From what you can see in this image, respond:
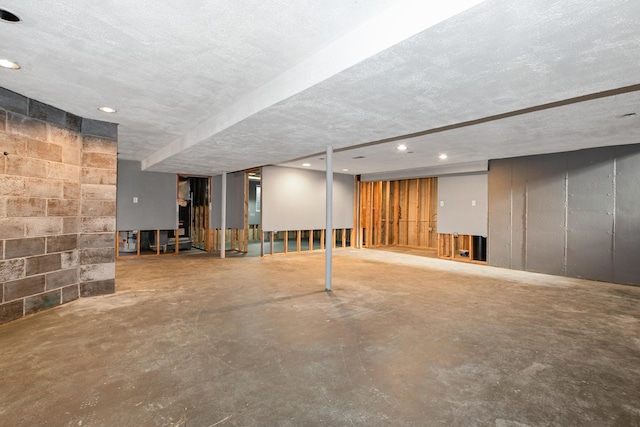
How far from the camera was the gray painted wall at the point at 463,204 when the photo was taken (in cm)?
711

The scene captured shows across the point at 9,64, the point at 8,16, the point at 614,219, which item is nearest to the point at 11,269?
the point at 9,64

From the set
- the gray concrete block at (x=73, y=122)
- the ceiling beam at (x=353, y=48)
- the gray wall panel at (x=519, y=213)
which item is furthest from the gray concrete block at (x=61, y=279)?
the gray wall panel at (x=519, y=213)

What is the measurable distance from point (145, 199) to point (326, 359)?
7330mm

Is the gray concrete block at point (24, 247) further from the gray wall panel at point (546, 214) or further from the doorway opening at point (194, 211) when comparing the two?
the gray wall panel at point (546, 214)

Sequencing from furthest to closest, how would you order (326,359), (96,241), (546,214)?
1. (546,214)
2. (96,241)
3. (326,359)

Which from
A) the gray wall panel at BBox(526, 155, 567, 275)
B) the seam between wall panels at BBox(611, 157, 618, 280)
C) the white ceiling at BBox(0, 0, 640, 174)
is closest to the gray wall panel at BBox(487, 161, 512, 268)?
the gray wall panel at BBox(526, 155, 567, 275)

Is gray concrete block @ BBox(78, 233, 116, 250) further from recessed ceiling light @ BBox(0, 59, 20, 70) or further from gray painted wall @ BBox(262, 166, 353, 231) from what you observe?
gray painted wall @ BBox(262, 166, 353, 231)

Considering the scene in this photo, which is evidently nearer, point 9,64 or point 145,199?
point 9,64

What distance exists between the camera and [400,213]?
11.2 metres

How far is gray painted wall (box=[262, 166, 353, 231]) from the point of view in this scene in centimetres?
805

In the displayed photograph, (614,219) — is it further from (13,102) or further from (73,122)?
(13,102)

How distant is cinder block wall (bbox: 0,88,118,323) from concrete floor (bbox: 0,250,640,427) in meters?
0.32

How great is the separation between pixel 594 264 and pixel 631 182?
4.93ft

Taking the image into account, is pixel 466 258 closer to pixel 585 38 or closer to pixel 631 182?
pixel 631 182
